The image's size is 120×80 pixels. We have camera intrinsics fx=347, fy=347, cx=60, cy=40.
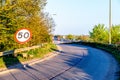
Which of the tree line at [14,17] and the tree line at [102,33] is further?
the tree line at [102,33]

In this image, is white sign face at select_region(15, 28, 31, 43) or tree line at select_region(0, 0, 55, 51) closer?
white sign face at select_region(15, 28, 31, 43)

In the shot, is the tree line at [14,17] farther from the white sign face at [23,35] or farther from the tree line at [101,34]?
the tree line at [101,34]

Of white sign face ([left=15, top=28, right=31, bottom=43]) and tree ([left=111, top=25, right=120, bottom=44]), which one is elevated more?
white sign face ([left=15, top=28, right=31, bottom=43])

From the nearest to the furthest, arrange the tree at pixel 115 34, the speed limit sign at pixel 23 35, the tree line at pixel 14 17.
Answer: the speed limit sign at pixel 23 35 → the tree line at pixel 14 17 → the tree at pixel 115 34

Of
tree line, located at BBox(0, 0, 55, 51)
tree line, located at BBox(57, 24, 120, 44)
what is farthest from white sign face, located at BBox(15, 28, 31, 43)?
tree line, located at BBox(57, 24, 120, 44)

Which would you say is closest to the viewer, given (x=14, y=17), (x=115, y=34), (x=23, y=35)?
(x=23, y=35)

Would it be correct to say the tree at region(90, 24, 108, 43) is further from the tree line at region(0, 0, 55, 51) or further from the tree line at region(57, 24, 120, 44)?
the tree line at region(0, 0, 55, 51)

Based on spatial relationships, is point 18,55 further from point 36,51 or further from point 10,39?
point 36,51

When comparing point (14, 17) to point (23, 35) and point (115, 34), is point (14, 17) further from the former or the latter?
point (115, 34)

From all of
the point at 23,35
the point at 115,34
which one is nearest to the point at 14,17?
the point at 23,35

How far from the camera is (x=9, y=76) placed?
679 inches

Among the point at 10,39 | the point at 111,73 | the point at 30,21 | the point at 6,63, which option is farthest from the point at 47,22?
the point at 111,73

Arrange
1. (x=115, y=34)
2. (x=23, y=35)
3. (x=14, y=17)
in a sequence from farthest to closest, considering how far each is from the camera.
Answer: (x=115, y=34), (x=14, y=17), (x=23, y=35)

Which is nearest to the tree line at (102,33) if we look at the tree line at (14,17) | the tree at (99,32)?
the tree at (99,32)
